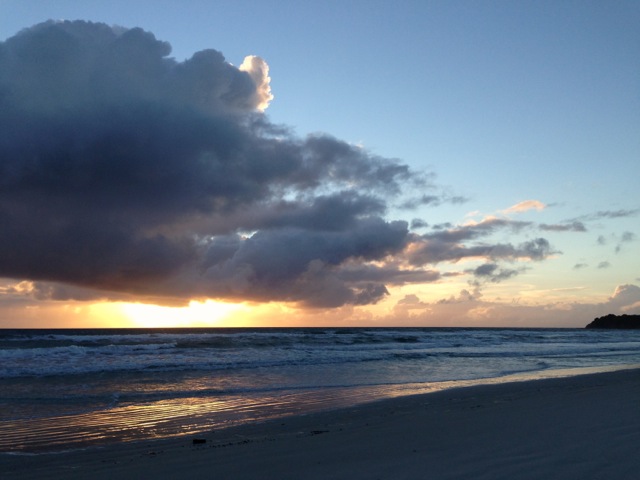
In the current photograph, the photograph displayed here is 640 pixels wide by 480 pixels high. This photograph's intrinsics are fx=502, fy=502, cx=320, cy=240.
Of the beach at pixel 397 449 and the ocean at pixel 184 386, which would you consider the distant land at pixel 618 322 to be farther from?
the beach at pixel 397 449

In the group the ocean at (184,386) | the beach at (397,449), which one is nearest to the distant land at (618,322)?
the ocean at (184,386)

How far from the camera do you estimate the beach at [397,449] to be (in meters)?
6.27

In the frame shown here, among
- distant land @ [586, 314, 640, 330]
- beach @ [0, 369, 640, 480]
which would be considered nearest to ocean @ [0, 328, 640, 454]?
beach @ [0, 369, 640, 480]

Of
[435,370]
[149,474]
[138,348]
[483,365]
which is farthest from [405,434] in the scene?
[138,348]

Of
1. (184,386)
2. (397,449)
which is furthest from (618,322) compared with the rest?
(397,449)

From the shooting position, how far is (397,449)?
24.9ft

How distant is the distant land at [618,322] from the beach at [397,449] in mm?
163736

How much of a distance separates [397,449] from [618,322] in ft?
588

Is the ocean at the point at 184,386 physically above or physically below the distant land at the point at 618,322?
above

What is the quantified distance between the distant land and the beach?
164 meters

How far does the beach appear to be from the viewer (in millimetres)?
6273

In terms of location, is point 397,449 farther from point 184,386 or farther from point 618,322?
point 618,322

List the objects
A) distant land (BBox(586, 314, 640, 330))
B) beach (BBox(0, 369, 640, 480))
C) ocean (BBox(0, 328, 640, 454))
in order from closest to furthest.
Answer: beach (BBox(0, 369, 640, 480))
ocean (BBox(0, 328, 640, 454))
distant land (BBox(586, 314, 640, 330))

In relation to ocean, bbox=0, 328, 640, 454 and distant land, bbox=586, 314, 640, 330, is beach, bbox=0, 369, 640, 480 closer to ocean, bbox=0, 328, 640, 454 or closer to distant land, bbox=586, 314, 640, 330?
ocean, bbox=0, 328, 640, 454
